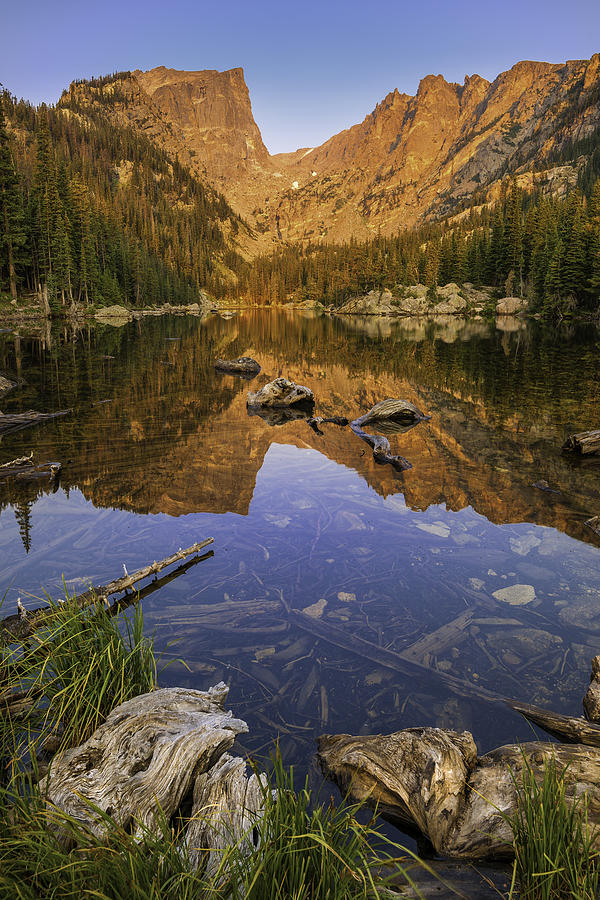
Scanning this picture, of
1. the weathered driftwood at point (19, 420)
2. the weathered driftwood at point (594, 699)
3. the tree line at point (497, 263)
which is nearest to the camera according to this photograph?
the weathered driftwood at point (594, 699)

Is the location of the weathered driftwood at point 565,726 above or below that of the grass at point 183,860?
below

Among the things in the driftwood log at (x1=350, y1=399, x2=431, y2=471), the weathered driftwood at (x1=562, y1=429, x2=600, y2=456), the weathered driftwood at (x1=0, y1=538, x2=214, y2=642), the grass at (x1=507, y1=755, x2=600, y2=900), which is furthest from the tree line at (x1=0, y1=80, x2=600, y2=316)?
the grass at (x1=507, y1=755, x2=600, y2=900)

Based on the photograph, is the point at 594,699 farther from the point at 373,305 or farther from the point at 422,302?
the point at 373,305

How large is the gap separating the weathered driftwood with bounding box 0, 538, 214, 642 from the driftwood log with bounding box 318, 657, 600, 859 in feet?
10.0

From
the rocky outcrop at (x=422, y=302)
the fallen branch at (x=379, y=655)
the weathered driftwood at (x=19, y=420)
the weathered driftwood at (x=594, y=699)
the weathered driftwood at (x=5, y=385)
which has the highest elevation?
the rocky outcrop at (x=422, y=302)

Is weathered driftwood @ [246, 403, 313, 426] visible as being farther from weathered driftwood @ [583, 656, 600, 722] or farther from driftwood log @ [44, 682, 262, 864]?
driftwood log @ [44, 682, 262, 864]

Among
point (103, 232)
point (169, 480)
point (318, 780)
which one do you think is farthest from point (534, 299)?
point (318, 780)

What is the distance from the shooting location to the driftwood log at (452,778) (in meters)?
3.98

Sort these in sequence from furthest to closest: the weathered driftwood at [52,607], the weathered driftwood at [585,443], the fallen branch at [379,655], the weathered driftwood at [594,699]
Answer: the weathered driftwood at [585,443], the fallen branch at [379,655], the weathered driftwood at [52,607], the weathered driftwood at [594,699]

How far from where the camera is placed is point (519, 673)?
6.31 metres

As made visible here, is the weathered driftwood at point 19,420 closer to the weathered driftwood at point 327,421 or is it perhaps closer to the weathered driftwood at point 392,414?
the weathered driftwood at point 327,421

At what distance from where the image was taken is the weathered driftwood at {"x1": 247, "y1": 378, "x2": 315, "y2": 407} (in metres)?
23.4

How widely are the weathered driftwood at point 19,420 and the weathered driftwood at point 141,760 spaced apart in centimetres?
1530

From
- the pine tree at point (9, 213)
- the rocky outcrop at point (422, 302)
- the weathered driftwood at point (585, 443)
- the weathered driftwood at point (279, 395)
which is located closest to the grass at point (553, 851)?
the weathered driftwood at point (585, 443)
